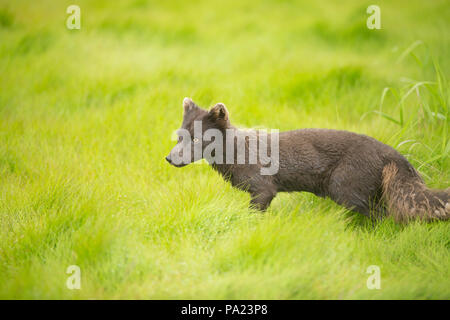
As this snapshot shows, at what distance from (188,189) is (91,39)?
6.37 m

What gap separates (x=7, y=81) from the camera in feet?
26.6

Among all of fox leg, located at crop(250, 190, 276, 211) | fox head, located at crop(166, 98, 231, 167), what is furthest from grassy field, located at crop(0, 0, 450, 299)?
fox head, located at crop(166, 98, 231, 167)

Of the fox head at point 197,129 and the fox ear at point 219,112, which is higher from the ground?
the fox ear at point 219,112

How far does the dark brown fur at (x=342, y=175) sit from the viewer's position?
4512mm

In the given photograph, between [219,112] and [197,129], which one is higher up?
[219,112]

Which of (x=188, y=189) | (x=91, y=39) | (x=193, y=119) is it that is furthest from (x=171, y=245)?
(x=91, y=39)

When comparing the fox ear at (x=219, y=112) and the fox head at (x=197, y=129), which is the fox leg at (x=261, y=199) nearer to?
the fox head at (x=197, y=129)

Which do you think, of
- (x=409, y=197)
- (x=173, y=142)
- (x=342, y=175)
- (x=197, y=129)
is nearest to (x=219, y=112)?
(x=197, y=129)

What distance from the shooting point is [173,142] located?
6.30m

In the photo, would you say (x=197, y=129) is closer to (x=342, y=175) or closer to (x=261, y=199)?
(x=261, y=199)

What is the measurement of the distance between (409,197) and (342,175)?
0.71m

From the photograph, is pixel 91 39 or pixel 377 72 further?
pixel 91 39

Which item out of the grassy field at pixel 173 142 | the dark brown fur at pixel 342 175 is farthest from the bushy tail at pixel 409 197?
the grassy field at pixel 173 142
